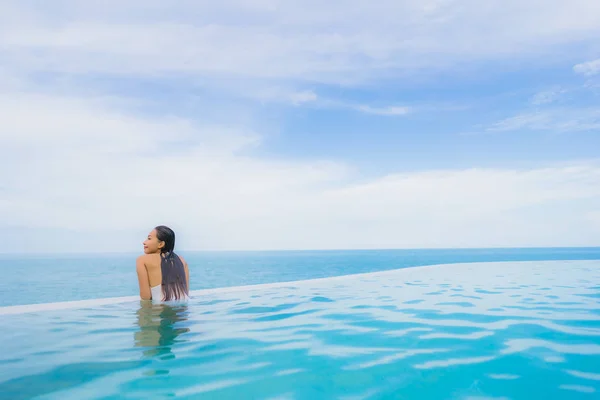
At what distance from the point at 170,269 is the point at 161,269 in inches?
5.4

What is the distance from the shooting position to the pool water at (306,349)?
3.57 m

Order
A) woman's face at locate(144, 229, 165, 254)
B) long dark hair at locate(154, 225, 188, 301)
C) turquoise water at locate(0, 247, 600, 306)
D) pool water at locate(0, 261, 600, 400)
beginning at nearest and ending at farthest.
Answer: pool water at locate(0, 261, 600, 400) < woman's face at locate(144, 229, 165, 254) < long dark hair at locate(154, 225, 188, 301) < turquoise water at locate(0, 247, 600, 306)

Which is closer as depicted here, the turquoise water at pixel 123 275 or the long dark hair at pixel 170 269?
the long dark hair at pixel 170 269

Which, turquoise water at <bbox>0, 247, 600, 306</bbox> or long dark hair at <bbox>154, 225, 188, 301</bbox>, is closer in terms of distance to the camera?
long dark hair at <bbox>154, 225, 188, 301</bbox>

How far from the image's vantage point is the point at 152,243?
697cm

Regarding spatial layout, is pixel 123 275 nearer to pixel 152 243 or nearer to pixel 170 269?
pixel 170 269

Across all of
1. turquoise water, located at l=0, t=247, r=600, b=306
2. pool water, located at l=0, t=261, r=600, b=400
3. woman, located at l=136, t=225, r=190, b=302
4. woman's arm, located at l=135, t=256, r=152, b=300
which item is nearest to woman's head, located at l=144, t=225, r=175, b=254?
woman, located at l=136, t=225, r=190, b=302

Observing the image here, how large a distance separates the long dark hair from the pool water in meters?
0.29

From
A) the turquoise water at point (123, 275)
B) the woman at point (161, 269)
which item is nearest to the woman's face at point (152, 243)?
the woman at point (161, 269)

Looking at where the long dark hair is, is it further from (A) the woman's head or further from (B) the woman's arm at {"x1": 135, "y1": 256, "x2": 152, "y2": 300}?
(B) the woman's arm at {"x1": 135, "y1": 256, "x2": 152, "y2": 300}

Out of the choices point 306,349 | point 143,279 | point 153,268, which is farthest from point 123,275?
point 306,349

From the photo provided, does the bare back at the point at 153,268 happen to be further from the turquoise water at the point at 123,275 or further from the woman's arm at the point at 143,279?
the turquoise water at the point at 123,275

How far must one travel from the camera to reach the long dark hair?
7.05 m

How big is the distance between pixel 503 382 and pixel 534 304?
4745 millimetres
